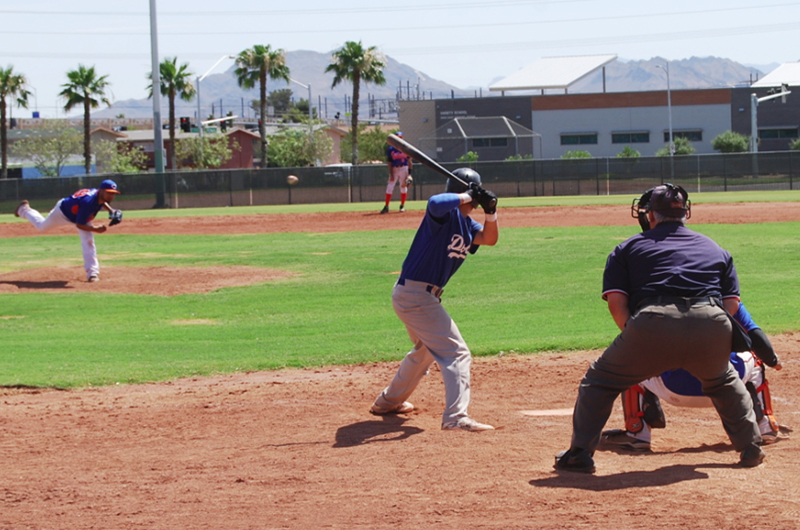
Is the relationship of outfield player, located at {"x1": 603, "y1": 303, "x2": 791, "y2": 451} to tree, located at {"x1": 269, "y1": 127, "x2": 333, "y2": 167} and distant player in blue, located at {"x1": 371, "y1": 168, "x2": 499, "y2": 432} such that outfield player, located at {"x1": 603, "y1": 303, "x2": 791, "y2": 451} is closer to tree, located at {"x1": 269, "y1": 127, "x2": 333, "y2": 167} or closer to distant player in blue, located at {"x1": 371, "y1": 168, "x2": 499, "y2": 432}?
distant player in blue, located at {"x1": 371, "y1": 168, "x2": 499, "y2": 432}

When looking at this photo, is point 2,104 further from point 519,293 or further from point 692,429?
point 692,429

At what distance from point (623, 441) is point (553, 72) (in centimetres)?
8519

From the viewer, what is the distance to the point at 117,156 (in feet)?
246

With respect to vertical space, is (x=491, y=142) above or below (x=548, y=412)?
above

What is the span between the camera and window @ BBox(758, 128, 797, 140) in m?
72.2

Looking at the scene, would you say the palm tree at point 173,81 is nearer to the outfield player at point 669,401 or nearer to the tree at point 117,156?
the tree at point 117,156

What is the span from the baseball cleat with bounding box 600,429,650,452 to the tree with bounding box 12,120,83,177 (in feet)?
248

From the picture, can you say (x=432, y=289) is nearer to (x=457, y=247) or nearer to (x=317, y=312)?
(x=457, y=247)

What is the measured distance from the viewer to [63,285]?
1478cm

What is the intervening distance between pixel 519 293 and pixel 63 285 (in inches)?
316

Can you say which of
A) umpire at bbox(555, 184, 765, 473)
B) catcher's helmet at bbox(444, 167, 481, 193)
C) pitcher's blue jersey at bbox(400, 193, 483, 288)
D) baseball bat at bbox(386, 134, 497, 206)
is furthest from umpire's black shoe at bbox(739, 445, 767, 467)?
baseball bat at bbox(386, 134, 497, 206)

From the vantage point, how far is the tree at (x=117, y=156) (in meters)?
72.9

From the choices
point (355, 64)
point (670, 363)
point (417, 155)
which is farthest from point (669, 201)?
point (355, 64)

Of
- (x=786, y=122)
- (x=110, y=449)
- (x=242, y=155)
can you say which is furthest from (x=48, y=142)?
(x=110, y=449)
